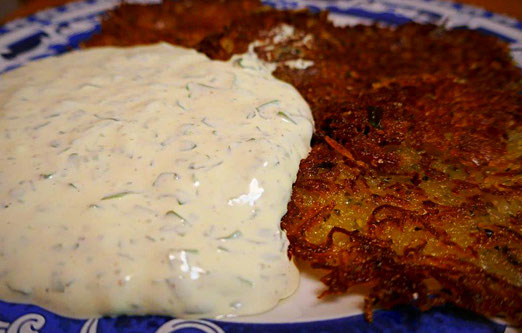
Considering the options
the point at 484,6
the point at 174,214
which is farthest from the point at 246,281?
the point at 484,6

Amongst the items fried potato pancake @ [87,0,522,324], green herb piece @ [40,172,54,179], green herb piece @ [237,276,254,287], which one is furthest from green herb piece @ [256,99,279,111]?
green herb piece @ [40,172,54,179]

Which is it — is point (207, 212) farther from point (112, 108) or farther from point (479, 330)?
point (479, 330)

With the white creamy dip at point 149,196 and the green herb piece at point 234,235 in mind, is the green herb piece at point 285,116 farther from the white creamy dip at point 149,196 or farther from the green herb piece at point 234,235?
the green herb piece at point 234,235

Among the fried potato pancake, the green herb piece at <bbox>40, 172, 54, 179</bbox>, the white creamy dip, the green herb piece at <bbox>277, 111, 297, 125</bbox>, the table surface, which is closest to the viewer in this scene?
the white creamy dip

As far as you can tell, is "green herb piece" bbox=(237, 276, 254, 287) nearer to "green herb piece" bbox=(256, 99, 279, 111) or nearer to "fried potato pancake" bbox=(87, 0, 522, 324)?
"fried potato pancake" bbox=(87, 0, 522, 324)

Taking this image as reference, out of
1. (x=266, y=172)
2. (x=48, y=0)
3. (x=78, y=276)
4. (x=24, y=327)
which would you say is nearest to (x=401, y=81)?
(x=266, y=172)

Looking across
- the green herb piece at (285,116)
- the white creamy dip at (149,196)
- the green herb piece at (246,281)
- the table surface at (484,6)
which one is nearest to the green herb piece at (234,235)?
the white creamy dip at (149,196)
